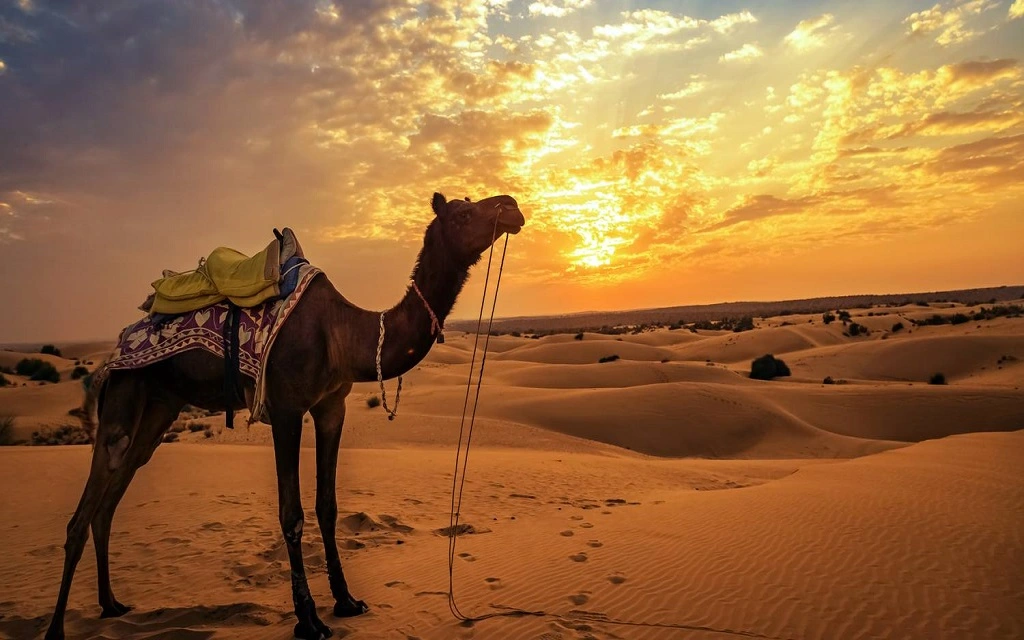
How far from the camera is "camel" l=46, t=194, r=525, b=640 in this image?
4.53 metres

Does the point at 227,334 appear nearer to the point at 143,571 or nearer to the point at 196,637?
the point at 196,637

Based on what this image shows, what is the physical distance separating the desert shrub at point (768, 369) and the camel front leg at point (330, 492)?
3085 centimetres

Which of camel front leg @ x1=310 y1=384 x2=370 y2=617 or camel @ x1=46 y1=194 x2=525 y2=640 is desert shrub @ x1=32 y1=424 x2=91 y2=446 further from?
camel front leg @ x1=310 y1=384 x2=370 y2=617

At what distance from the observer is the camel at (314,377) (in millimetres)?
4531

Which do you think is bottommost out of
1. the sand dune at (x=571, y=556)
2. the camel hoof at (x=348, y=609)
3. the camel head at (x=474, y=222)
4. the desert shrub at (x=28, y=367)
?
the sand dune at (x=571, y=556)

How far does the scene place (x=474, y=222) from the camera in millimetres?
4430

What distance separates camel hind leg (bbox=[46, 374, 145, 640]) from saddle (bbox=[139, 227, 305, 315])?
2.38 ft

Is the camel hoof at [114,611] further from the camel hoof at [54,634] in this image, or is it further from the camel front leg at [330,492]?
the camel front leg at [330,492]

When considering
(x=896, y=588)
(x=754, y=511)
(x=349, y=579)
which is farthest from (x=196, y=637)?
(x=754, y=511)

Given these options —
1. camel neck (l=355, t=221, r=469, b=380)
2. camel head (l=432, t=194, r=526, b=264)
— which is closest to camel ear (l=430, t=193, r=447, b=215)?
camel head (l=432, t=194, r=526, b=264)

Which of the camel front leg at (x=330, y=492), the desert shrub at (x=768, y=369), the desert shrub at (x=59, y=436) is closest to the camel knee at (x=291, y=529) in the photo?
the camel front leg at (x=330, y=492)

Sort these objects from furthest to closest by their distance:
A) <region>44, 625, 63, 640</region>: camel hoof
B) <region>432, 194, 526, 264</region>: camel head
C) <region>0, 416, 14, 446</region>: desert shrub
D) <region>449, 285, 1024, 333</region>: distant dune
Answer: <region>449, 285, 1024, 333</region>: distant dune, <region>0, 416, 14, 446</region>: desert shrub, <region>44, 625, 63, 640</region>: camel hoof, <region>432, 194, 526, 264</region>: camel head

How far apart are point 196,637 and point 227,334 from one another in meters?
2.49

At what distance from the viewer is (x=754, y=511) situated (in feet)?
29.0
